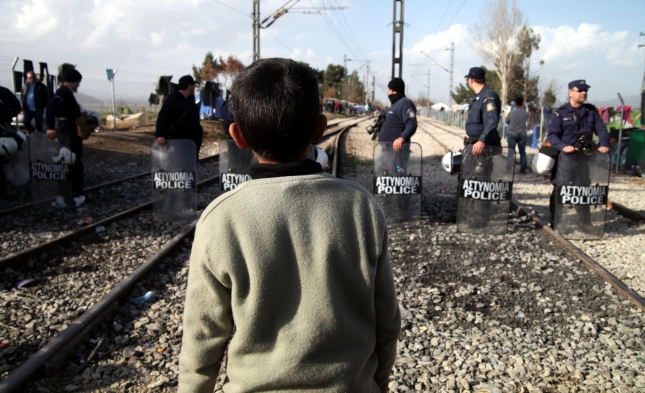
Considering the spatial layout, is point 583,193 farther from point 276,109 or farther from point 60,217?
point 60,217

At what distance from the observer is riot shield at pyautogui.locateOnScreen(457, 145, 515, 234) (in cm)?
686

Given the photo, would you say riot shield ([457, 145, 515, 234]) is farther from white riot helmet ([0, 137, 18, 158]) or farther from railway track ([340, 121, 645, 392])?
white riot helmet ([0, 137, 18, 158])

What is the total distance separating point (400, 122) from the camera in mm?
7477

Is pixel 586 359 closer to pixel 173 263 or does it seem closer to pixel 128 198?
pixel 173 263

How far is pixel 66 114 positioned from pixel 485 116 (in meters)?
6.36

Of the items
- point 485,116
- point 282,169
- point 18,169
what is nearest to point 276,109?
point 282,169

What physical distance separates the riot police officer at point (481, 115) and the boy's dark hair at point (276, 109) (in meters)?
5.61

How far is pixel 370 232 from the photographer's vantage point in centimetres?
140

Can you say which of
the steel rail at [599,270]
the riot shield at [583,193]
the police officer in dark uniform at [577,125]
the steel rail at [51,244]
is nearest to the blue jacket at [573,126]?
the police officer in dark uniform at [577,125]

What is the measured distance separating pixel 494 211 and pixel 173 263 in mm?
4289

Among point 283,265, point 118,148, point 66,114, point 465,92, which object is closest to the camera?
point 283,265

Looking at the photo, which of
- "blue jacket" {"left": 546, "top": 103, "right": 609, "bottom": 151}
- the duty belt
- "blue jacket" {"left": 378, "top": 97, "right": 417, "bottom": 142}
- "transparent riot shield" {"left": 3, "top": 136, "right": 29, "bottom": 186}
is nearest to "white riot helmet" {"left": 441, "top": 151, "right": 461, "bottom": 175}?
the duty belt

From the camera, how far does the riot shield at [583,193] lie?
6.68m

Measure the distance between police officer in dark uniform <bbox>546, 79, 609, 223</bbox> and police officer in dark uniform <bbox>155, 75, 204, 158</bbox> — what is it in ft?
17.3
